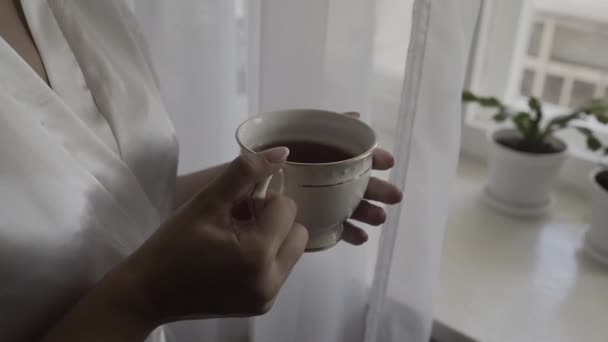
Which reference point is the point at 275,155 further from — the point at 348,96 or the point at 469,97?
the point at 469,97

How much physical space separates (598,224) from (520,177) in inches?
5.3

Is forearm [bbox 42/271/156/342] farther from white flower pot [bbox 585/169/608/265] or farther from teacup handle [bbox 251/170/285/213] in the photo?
white flower pot [bbox 585/169/608/265]

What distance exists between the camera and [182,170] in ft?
2.89

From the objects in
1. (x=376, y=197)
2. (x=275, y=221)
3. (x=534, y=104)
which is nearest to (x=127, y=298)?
(x=275, y=221)

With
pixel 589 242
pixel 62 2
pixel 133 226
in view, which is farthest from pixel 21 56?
pixel 589 242

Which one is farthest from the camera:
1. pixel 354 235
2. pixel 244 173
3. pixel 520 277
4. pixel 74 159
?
pixel 520 277

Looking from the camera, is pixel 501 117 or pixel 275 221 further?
pixel 501 117

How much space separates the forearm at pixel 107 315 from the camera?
415 mm

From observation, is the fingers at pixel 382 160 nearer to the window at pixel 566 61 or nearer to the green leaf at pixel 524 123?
the green leaf at pixel 524 123

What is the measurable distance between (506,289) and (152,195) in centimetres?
51

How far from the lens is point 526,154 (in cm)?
88

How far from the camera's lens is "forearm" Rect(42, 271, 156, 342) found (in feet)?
1.36

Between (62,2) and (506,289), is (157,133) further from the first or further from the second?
(506,289)

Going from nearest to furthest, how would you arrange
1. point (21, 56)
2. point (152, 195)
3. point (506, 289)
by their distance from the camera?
point (21, 56)
point (152, 195)
point (506, 289)
